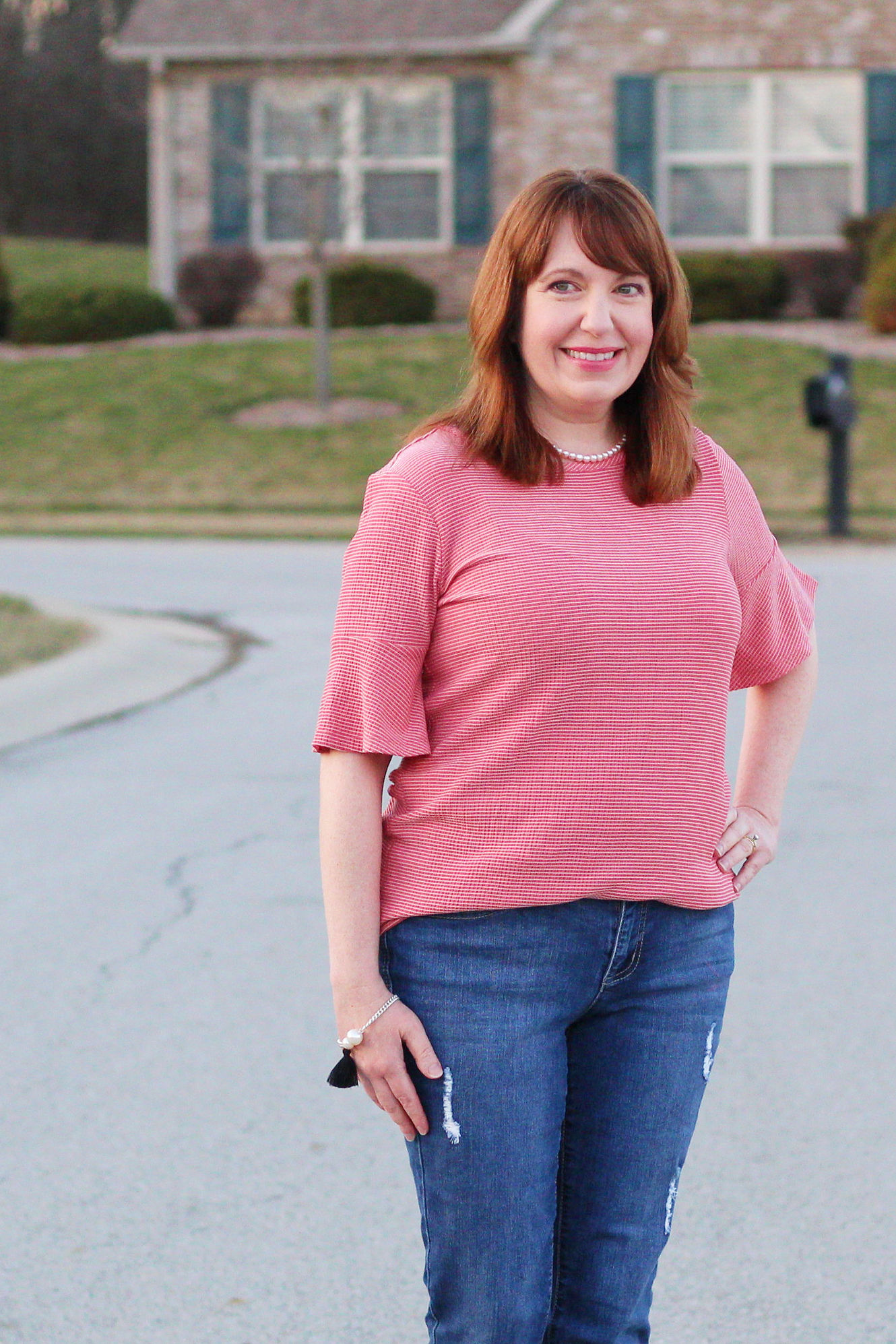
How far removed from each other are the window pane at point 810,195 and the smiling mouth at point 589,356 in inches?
1058

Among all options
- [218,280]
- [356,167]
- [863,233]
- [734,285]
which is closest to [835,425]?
[734,285]

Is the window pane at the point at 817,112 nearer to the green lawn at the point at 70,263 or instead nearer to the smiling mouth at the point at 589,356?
the green lawn at the point at 70,263

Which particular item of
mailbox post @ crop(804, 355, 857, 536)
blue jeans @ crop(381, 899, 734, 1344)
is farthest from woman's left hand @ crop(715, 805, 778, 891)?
mailbox post @ crop(804, 355, 857, 536)

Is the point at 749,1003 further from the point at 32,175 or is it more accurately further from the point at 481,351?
the point at 32,175

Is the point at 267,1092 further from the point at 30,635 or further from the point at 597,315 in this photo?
the point at 30,635

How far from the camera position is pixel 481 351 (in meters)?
2.50

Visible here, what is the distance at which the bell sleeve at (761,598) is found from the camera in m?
2.66

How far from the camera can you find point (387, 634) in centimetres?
236

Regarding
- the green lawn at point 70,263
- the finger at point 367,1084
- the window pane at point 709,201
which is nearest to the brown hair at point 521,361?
the finger at point 367,1084

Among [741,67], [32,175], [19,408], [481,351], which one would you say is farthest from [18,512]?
[32,175]

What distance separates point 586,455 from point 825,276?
25.7 m

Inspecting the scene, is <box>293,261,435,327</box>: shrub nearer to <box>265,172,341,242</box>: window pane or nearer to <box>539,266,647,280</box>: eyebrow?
<box>265,172,341,242</box>: window pane

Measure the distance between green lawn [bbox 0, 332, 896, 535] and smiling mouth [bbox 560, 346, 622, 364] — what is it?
15531 millimetres

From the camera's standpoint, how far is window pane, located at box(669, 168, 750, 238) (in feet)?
92.4
